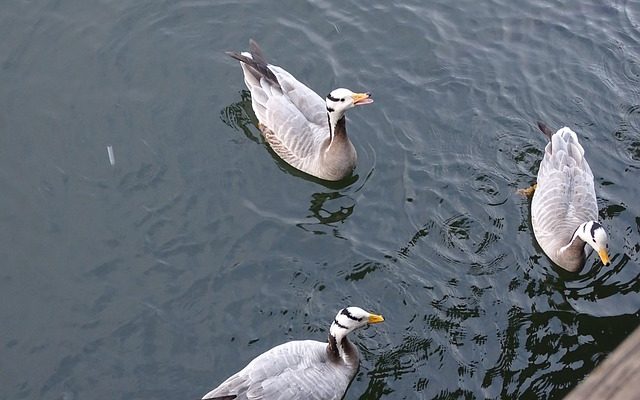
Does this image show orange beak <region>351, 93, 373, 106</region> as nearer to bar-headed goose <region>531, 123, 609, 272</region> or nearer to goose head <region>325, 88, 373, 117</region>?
goose head <region>325, 88, 373, 117</region>

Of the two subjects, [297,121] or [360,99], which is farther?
[297,121]

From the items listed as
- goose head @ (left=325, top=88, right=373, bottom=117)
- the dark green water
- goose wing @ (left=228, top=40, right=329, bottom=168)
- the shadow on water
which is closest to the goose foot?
the dark green water

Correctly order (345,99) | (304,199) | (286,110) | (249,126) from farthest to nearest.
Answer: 1. (249,126)
2. (286,110)
3. (304,199)
4. (345,99)

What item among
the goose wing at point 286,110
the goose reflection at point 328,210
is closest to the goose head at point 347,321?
the goose reflection at point 328,210

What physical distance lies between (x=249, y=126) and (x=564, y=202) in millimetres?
4738

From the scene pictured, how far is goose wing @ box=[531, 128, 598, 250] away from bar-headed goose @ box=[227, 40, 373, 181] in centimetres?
269

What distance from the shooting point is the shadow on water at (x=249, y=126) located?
35.6ft

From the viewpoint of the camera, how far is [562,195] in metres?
10.2

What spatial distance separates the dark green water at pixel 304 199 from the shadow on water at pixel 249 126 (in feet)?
0.15

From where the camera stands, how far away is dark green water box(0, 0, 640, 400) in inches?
338

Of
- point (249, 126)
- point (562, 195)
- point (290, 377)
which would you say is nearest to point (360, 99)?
point (249, 126)

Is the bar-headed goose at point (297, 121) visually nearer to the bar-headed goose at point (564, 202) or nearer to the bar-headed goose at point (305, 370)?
the bar-headed goose at point (564, 202)

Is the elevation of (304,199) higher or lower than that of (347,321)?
lower

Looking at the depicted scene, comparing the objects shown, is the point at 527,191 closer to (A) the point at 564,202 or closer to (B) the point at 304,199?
(A) the point at 564,202
